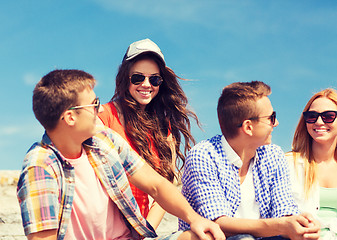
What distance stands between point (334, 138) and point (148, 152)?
2.00m

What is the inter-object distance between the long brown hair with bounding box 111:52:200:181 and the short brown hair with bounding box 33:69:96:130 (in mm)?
1579

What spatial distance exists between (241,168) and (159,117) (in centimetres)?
152

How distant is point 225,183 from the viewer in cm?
357

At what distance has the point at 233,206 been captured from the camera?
3.58m

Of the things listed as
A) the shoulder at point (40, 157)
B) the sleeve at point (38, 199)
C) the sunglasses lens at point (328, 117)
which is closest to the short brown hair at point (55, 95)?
the shoulder at point (40, 157)

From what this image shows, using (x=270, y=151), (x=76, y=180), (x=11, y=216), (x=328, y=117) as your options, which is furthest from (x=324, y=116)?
(x=11, y=216)

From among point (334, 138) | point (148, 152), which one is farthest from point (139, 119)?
point (334, 138)

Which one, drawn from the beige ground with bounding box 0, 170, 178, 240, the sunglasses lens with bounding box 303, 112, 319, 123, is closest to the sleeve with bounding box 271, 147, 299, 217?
the sunglasses lens with bounding box 303, 112, 319, 123

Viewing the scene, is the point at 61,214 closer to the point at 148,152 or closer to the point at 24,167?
the point at 24,167

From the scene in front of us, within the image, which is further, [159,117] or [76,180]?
[159,117]

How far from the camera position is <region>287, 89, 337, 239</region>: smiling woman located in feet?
14.1

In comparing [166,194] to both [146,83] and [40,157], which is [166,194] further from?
[146,83]

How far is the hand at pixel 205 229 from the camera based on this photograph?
121 inches

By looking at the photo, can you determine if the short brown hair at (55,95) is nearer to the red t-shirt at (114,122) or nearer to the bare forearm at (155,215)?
the red t-shirt at (114,122)
